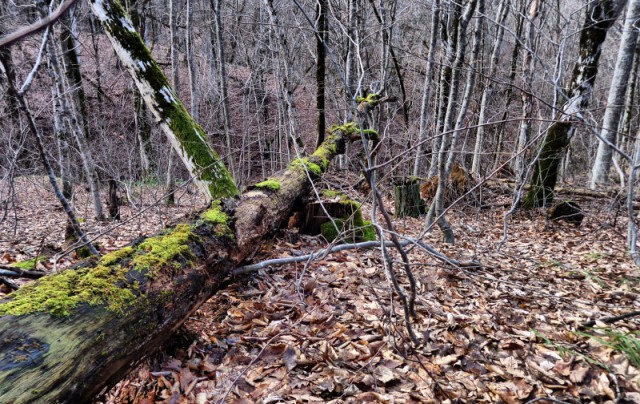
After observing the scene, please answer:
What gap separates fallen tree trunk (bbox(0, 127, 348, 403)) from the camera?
5.17ft

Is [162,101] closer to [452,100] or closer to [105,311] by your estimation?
[105,311]

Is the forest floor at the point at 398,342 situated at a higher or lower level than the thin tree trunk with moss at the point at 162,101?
lower

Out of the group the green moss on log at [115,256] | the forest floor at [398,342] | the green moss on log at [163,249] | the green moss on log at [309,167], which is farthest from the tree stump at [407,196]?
the green moss on log at [115,256]

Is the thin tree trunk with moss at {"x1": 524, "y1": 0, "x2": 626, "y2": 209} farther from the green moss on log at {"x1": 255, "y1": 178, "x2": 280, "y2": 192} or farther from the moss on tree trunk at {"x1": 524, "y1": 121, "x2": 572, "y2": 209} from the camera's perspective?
the green moss on log at {"x1": 255, "y1": 178, "x2": 280, "y2": 192}

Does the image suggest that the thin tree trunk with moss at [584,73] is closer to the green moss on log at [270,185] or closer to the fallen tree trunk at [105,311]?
the green moss on log at [270,185]

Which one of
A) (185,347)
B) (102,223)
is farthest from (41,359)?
(102,223)

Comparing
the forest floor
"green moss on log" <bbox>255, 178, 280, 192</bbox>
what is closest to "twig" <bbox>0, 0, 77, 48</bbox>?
the forest floor

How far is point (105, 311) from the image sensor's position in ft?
6.29

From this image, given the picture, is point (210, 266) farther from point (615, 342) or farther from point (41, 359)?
point (615, 342)

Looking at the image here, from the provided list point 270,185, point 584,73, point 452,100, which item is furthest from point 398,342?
point 584,73

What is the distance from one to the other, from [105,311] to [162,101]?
352 centimetres

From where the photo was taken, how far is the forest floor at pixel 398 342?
7.16 feet

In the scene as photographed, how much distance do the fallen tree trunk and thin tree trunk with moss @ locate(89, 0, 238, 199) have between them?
1691 millimetres

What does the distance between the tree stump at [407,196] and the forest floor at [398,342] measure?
10.2 feet
